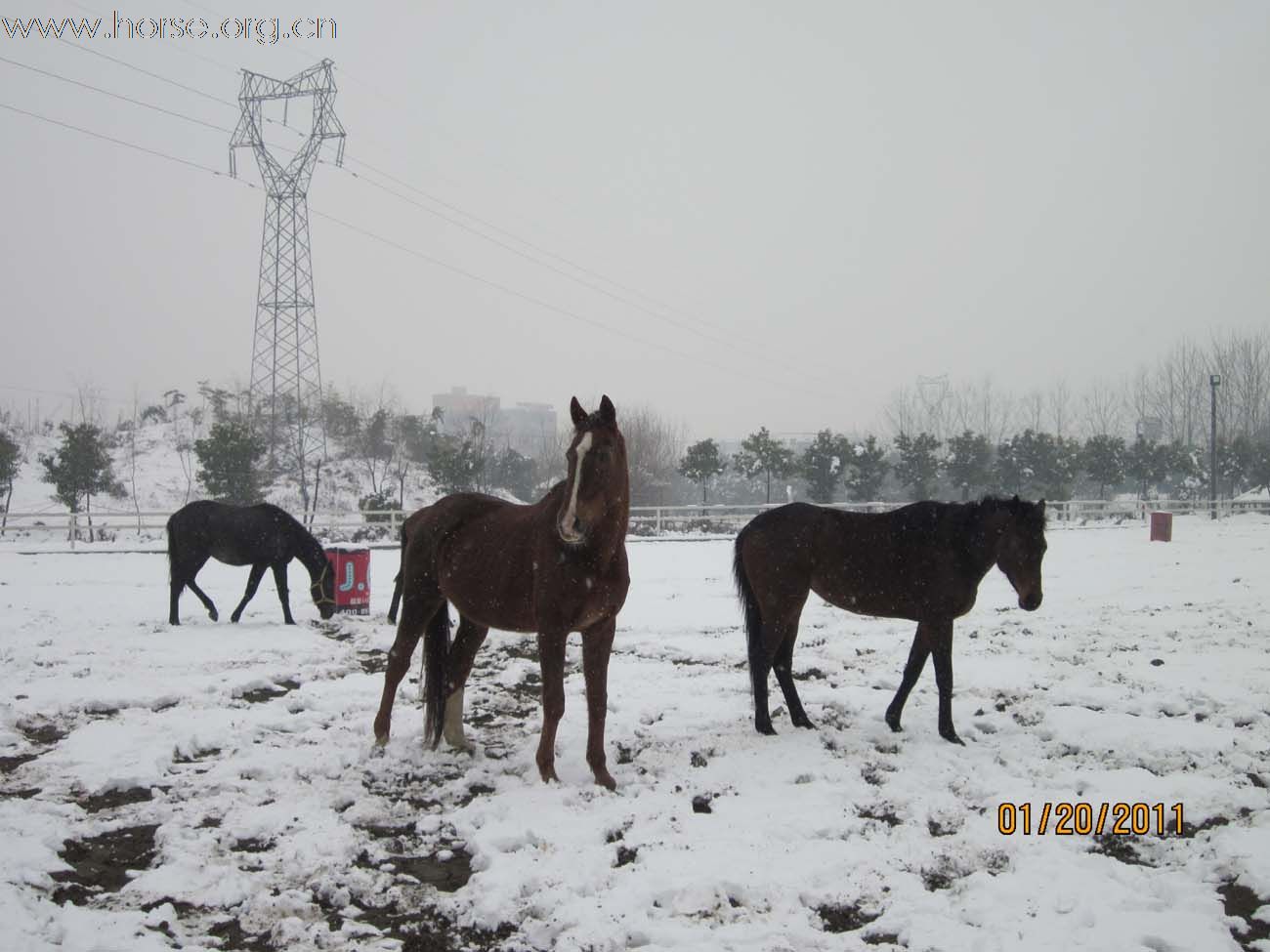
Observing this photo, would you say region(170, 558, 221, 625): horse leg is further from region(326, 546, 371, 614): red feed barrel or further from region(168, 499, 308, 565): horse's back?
region(326, 546, 371, 614): red feed barrel

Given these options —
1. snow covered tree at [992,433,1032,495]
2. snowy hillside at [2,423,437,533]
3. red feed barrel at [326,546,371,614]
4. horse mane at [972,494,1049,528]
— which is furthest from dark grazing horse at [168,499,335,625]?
snow covered tree at [992,433,1032,495]

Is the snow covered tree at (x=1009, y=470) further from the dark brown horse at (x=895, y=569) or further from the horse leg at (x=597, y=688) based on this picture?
the horse leg at (x=597, y=688)

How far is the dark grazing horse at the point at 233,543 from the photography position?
349 inches

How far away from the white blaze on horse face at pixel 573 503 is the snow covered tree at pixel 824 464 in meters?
30.3

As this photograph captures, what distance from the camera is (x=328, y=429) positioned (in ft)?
135

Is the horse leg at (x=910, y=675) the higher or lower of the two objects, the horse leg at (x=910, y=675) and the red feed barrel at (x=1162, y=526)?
the lower

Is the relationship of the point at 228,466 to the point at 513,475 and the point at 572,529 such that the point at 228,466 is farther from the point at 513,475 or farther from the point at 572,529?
the point at 572,529

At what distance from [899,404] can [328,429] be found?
1417 inches

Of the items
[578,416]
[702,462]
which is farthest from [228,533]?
[702,462]

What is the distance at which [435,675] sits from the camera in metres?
4.68

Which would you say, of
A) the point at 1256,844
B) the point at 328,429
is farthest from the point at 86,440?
the point at 1256,844

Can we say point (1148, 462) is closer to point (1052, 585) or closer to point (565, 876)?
point (1052, 585)

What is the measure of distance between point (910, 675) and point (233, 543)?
781 cm
